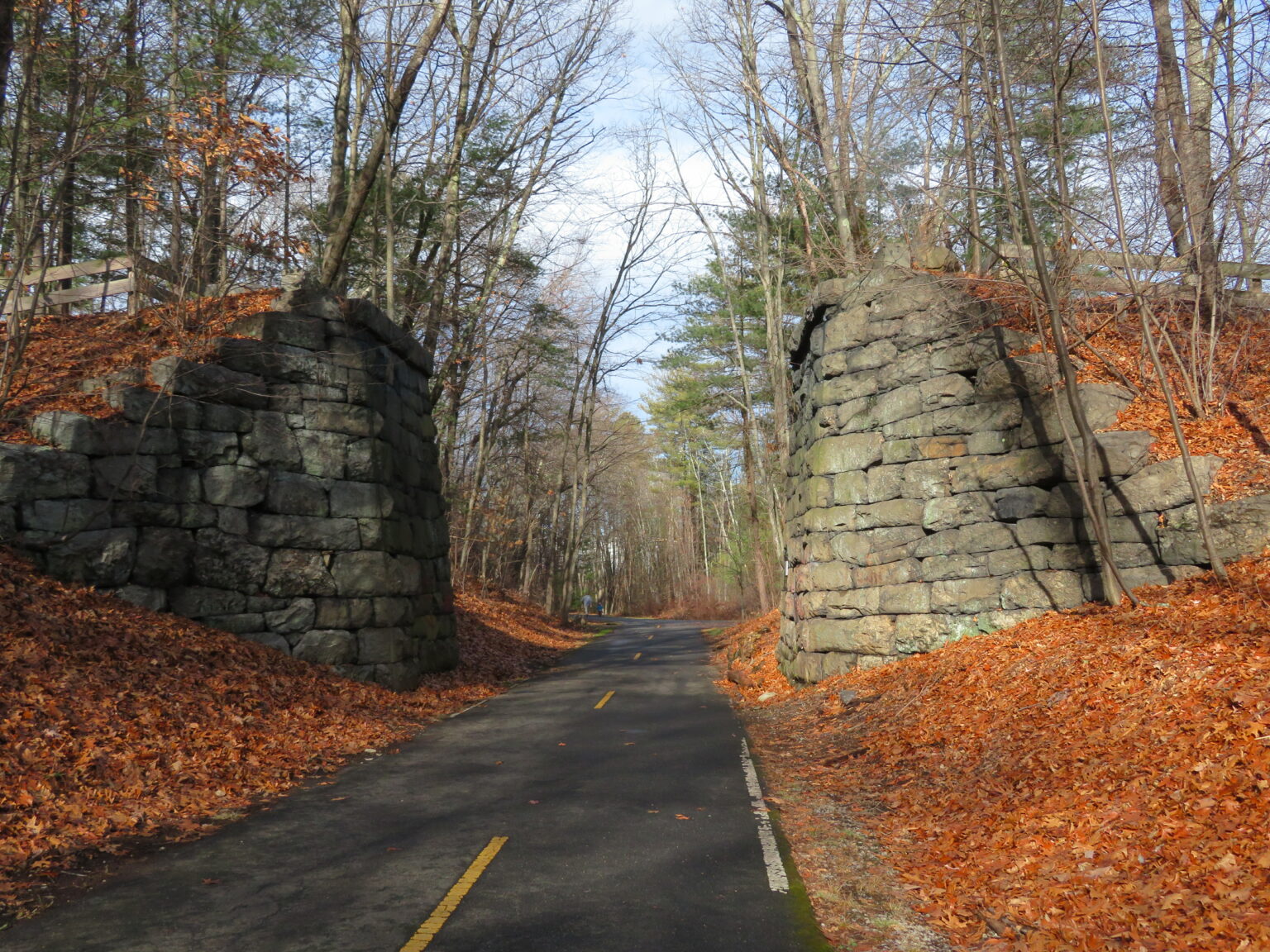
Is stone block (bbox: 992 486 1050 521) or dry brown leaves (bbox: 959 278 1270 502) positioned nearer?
dry brown leaves (bbox: 959 278 1270 502)

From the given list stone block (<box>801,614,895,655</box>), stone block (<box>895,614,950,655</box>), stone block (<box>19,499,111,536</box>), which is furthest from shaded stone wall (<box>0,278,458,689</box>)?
stone block (<box>895,614,950,655</box>)

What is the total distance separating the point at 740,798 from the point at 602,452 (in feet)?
110

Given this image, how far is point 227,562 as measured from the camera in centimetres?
1089

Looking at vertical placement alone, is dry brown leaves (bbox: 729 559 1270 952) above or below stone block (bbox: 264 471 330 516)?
below

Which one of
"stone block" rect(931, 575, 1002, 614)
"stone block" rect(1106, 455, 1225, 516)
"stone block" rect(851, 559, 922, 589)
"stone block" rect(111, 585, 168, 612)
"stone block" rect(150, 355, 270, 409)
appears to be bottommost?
"stone block" rect(931, 575, 1002, 614)

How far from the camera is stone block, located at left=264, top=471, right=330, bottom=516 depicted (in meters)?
11.4

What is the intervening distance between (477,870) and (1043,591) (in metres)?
7.48

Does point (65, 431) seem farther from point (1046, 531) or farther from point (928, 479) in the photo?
point (1046, 531)

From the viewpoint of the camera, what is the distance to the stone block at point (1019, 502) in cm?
1020

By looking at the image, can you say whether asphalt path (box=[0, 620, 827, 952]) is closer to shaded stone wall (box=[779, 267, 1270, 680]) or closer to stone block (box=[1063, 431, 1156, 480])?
shaded stone wall (box=[779, 267, 1270, 680])

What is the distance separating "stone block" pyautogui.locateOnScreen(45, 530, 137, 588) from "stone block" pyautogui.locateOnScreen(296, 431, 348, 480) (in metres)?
2.34

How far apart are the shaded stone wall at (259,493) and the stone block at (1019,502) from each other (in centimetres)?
830

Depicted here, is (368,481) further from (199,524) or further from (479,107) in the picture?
(479,107)

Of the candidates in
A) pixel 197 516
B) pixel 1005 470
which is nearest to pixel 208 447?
pixel 197 516
